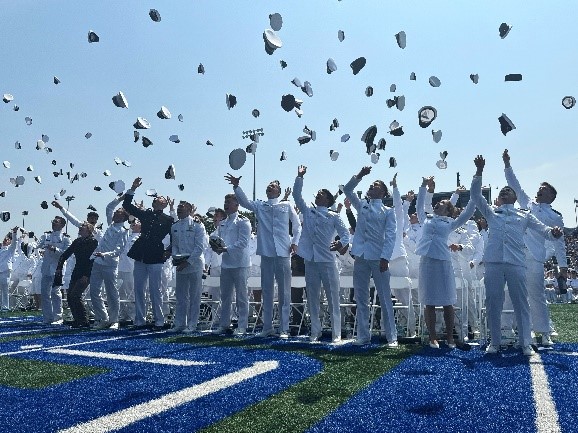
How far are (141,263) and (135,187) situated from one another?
1.50 m

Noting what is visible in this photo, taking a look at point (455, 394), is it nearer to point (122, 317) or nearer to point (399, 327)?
point (399, 327)

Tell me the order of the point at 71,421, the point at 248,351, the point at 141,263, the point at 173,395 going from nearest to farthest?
the point at 71,421 → the point at 173,395 → the point at 248,351 → the point at 141,263

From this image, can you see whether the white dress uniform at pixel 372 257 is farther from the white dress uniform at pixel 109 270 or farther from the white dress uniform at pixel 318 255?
the white dress uniform at pixel 109 270

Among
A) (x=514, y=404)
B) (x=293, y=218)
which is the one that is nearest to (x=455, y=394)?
(x=514, y=404)

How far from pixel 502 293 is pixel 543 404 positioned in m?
3.40

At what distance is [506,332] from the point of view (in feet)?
29.0

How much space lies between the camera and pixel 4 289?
18359 millimetres

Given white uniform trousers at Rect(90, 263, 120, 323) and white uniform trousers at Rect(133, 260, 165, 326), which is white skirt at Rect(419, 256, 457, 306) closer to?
white uniform trousers at Rect(133, 260, 165, 326)

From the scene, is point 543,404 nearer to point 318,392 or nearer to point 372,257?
point 318,392

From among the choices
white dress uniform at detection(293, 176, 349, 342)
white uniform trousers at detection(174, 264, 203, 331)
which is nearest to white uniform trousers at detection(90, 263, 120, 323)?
white uniform trousers at detection(174, 264, 203, 331)

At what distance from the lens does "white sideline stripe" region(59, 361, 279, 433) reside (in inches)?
144

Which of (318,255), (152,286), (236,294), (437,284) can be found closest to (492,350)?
(437,284)

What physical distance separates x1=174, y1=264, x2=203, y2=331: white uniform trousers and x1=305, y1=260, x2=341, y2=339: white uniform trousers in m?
2.40

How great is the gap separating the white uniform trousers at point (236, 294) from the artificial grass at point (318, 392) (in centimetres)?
221
